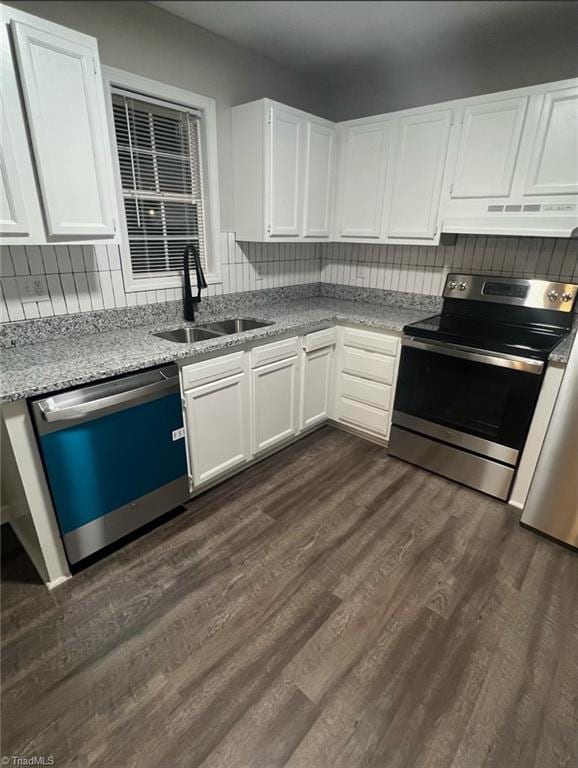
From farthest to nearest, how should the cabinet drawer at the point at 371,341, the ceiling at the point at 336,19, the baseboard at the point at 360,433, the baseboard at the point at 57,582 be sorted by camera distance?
the baseboard at the point at 360,433 < the cabinet drawer at the point at 371,341 < the baseboard at the point at 57,582 < the ceiling at the point at 336,19

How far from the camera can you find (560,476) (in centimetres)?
196

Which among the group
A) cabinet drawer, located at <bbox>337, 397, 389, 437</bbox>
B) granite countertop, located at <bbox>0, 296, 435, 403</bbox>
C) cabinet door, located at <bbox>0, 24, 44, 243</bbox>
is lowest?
cabinet drawer, located at <bbox>337, 397, 389, 437</bbox>

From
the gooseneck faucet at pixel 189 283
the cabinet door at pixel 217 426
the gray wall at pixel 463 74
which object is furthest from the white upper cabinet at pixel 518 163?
the cabinet door at pixel 217 426

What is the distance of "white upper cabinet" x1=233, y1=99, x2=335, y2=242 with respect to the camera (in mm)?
2459

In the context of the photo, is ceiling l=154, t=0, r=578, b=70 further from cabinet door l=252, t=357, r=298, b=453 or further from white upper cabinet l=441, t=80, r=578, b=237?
cabinet door l=252, t=357, r=298, b=453

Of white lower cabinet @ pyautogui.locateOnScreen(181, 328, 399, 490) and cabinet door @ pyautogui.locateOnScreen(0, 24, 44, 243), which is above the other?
cabinet door @ pyautogui.locateOnScreen(0, 24, 44, 243)

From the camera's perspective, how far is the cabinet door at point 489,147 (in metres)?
2.15

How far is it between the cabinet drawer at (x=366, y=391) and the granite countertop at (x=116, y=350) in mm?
423

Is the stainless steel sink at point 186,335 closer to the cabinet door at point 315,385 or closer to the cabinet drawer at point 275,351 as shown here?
the cabinet drawer at point 275,351

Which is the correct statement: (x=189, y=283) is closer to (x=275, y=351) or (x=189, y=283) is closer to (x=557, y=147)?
(x=275, y=351)

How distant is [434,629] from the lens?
160cm

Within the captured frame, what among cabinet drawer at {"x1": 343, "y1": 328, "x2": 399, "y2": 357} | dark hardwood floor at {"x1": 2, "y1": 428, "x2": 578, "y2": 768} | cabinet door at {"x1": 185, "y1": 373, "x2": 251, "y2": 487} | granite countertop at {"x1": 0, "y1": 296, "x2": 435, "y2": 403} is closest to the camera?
dark hardwood floor at {"x1": 2, "y1": 428, "x2": 578, "y2": 768}

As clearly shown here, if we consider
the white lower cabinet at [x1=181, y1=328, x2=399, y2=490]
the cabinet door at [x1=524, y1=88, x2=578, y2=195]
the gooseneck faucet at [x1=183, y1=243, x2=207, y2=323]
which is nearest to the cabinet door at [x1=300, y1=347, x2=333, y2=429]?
the white lower cabinet at [x1=181, y1=328, x2=399, y2=490]

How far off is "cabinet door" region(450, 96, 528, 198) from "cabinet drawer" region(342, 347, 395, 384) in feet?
3.63
